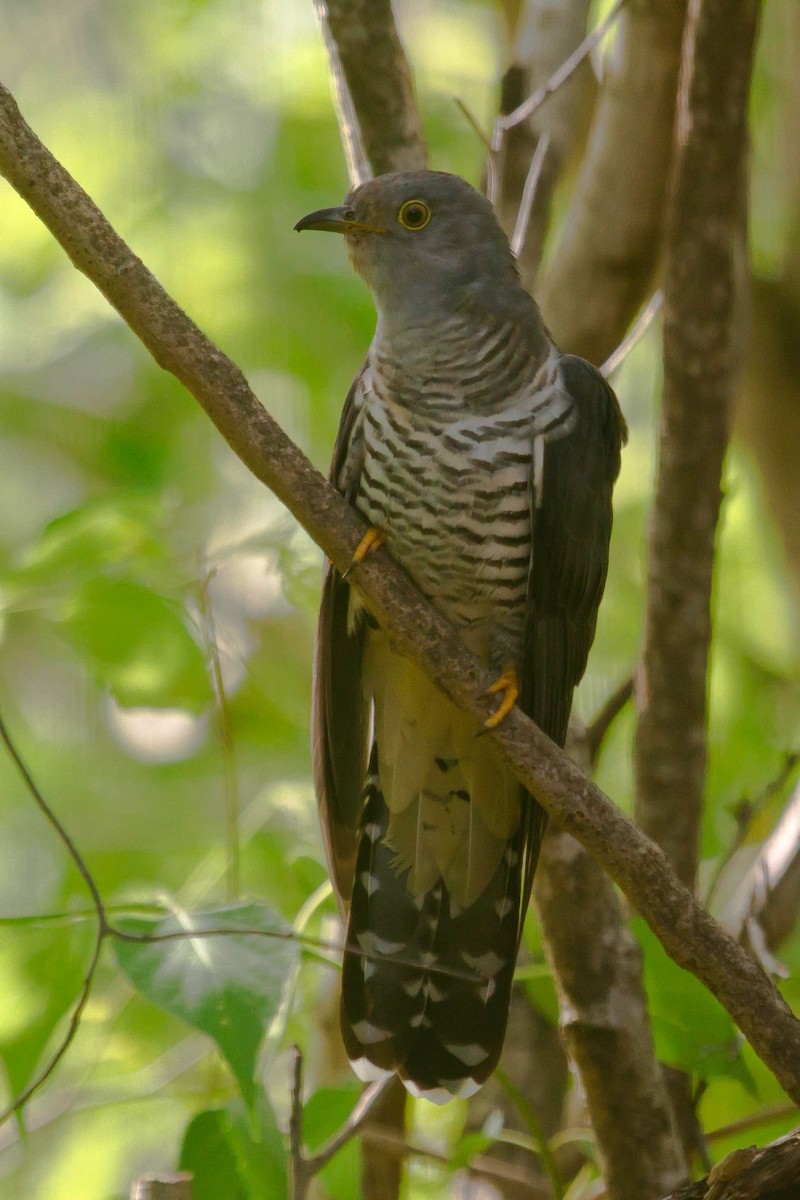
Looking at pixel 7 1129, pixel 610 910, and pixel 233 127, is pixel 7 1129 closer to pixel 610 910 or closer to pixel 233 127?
pixel 610 910

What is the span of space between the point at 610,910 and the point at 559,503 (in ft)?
2.59

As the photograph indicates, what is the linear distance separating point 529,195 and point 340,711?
4.10 feet

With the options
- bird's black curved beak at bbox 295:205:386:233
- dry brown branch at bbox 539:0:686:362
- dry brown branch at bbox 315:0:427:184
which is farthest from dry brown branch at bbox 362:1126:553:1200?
dry brown branch at bbox 315:0:427:184

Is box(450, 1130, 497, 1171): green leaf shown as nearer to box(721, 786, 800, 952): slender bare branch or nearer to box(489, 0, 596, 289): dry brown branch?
box(721, 786, 800, 952): slender bare branch

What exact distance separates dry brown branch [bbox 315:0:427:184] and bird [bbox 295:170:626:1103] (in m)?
0.13

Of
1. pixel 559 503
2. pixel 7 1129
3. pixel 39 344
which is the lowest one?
→ pixel 7 1129

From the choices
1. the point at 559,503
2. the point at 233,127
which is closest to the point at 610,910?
the point at 559,503

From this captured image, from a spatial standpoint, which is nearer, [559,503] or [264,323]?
[559,503]

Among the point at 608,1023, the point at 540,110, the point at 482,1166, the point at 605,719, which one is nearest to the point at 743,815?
the point at 605,719

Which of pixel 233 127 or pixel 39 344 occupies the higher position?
pixel 233 127

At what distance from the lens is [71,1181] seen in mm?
3121

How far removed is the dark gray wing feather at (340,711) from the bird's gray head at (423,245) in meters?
0.21

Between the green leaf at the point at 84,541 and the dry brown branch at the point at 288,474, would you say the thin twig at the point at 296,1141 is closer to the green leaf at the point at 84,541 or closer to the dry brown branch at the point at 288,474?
the dry brown branch at the point at 288,474

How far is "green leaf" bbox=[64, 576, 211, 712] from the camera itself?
2504 millimetres
